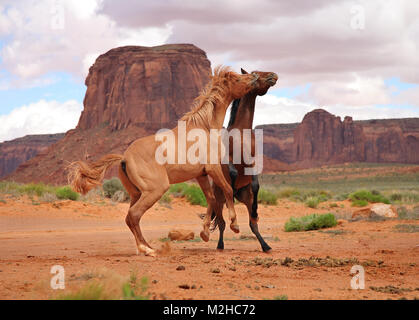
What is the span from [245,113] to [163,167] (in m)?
1.95

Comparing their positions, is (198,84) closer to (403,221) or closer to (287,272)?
(403,221)

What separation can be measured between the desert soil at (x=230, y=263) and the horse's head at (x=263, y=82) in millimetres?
3005

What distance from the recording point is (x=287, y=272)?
716 centimetres

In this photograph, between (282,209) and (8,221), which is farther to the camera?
(282,209)

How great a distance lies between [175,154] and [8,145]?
6180 inches

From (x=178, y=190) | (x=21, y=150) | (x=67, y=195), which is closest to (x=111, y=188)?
(x=67, y=195)

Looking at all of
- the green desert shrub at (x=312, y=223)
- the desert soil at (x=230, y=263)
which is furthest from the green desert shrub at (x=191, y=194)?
the desert soil at (x=230, y=263)

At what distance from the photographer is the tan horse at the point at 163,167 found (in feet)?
26.7

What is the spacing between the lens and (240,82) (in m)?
8.98

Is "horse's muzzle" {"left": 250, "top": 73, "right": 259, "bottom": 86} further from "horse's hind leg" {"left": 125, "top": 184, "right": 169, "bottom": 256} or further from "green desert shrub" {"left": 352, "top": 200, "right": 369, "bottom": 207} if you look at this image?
"green desert shrub" {"left": 352, "top": 200, "right": 369, "bottom": 207}

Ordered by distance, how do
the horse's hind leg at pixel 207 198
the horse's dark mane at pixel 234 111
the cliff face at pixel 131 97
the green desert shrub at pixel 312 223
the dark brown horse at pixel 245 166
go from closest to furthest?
the horse's hind leg at pixel 207 198
the dark brown horse at pixel 245 166
the horse's dark mane at pixel 234 111
the green desert shrub at pixel 312 223
the cliff face at pixel 131 97

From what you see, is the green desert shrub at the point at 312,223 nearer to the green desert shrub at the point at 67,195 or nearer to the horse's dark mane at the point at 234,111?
the horse's dark mane at the point at 234,111

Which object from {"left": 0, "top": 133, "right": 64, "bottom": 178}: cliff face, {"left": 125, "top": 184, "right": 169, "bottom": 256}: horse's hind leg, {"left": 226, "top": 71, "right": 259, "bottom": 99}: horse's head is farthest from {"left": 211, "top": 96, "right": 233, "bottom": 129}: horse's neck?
{"left": 0, "top": 133, "right": 64, "bottom": 178}: cliff face
